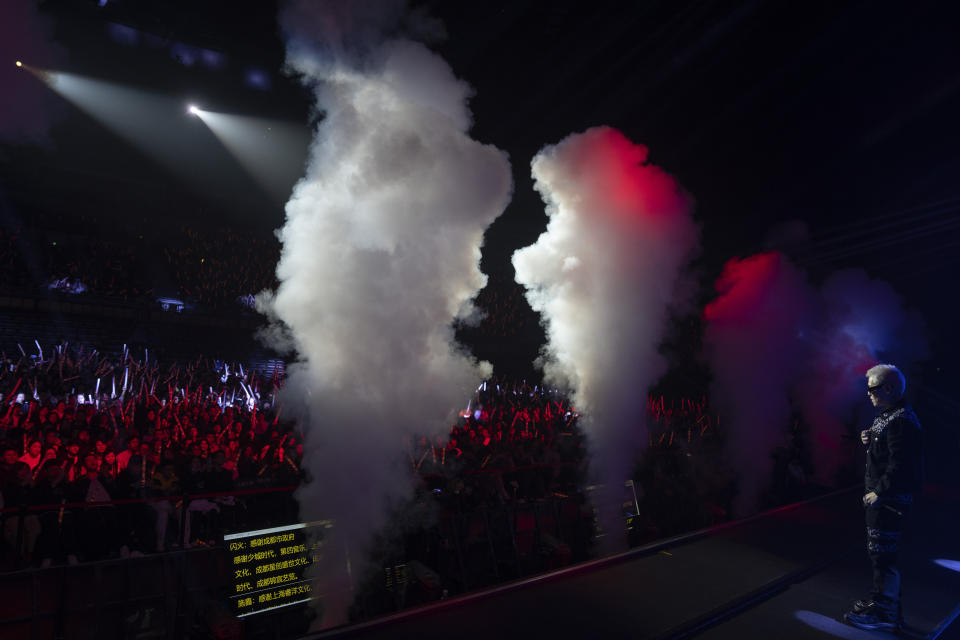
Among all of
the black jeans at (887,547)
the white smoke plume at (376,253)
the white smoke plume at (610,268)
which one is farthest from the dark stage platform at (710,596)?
the white smoke plume at (610,268)

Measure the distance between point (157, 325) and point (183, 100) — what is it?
6.92 meters

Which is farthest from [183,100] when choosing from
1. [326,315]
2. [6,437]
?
[326,315]

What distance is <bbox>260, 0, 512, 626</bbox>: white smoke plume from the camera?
610 cm

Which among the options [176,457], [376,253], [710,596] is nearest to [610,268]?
[376,253]

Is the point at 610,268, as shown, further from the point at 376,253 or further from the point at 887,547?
the point at 887,547

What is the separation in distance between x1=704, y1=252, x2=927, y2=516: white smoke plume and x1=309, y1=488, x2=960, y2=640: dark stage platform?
4028 mm

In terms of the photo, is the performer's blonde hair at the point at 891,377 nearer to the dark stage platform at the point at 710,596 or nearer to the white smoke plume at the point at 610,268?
the dark stage platform at the point at 710,596

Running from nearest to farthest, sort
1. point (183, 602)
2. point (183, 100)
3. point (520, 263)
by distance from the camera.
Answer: point (183, 602), point (520, 263), point (183, 100)

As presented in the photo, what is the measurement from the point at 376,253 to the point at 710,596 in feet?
16.8

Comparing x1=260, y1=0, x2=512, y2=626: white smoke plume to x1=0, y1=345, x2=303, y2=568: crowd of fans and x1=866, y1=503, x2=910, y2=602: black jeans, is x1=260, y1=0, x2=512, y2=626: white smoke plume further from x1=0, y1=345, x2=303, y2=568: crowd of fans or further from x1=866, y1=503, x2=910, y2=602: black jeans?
x1=866, y1=503, x2=910, y2=602: black jeans

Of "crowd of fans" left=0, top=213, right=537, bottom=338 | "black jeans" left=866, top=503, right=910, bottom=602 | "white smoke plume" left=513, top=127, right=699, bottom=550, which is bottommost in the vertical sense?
"black jeans" left=866, top=503, right=910, bottom=602

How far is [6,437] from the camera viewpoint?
8.41m

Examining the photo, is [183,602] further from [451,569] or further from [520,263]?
[520,263]

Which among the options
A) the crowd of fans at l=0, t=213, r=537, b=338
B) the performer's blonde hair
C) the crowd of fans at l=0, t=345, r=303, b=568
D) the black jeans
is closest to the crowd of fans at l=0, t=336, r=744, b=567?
the crowd of fans at l=0, t=345, r=303, b=568
